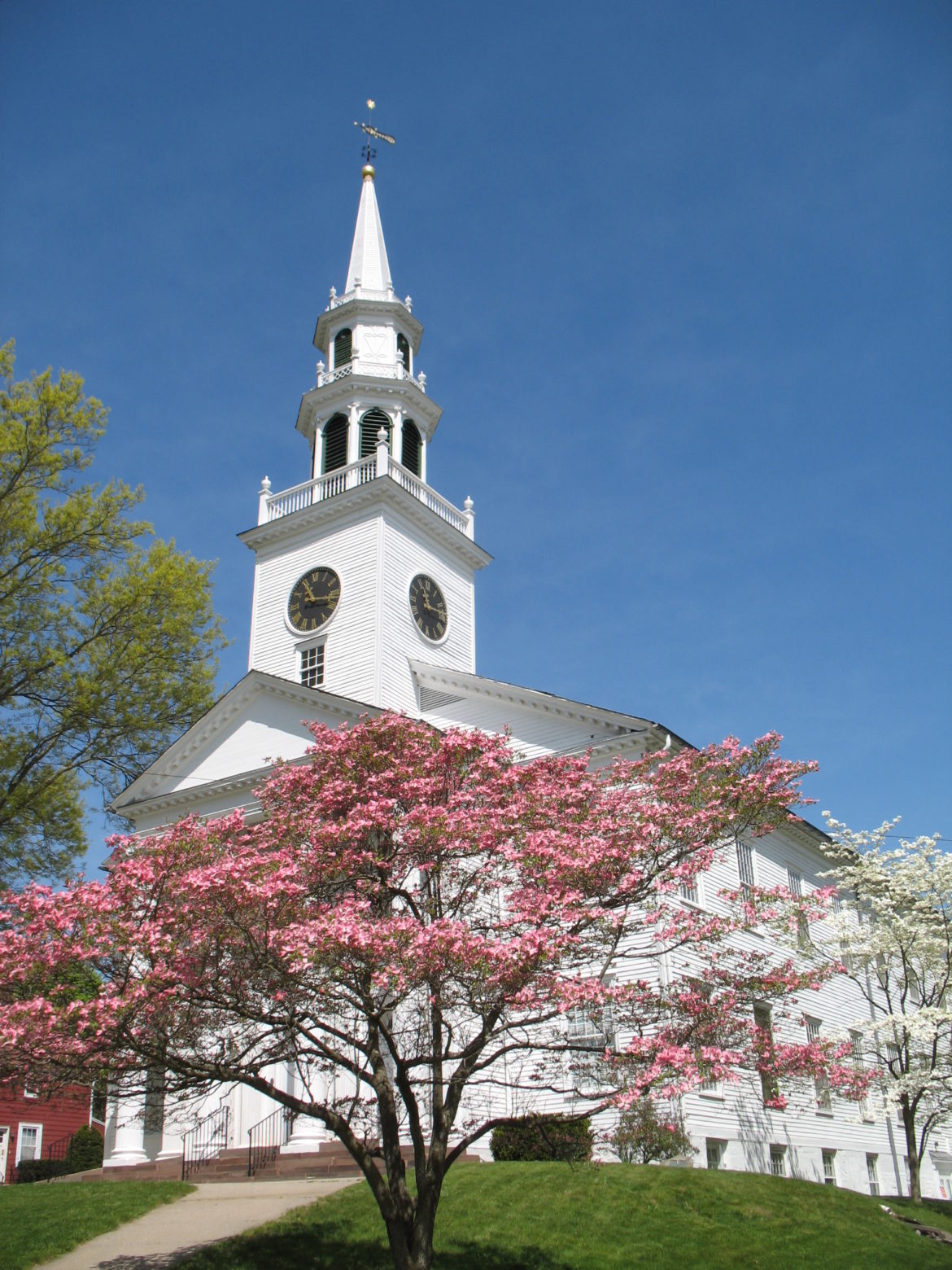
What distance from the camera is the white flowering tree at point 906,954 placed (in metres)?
24.4

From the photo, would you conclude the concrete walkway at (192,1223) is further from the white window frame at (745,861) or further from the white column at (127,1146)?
the white window frame at (745,861)

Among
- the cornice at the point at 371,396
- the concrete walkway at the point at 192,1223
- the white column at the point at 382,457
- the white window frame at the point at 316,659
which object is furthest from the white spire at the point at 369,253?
the concrete walkway at the point at 192,1223

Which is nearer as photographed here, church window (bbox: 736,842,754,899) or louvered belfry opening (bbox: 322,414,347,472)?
church window (bbox: 736,842,754,899)

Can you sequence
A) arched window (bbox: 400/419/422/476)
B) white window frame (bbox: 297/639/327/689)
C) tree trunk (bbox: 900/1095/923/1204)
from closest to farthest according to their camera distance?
1. tree trunk (bbox: 900/1095/923/1204)
2. white window frame (bbox: 297/639/327/689)
3. arched window (bbox: 400/419/422/476)

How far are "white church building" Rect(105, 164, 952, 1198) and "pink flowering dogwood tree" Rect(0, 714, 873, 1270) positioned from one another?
9.70 meters

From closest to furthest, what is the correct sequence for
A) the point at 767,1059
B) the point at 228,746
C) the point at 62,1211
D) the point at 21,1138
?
the point at 767,1059 < the point at 62,1211 < the point at 228,746 < the point at 21,1138

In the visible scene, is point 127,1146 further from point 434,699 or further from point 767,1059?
point 767,1059

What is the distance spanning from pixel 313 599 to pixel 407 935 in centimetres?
2015

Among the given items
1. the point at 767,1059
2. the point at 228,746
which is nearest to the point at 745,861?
the point at 228,746

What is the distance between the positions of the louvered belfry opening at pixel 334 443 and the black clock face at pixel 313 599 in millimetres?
3953

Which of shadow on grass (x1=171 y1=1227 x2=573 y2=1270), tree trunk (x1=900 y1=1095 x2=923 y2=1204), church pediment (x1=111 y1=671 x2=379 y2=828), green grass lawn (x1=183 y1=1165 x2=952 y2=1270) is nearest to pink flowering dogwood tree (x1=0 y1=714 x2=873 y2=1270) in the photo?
shadow on grass (x1=171 y1=1227 x2=573 y2=1270)

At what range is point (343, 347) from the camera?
117 ft

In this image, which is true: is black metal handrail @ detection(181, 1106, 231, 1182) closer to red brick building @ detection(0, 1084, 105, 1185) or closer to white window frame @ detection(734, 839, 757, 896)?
red brick building @ detection(0, 1084, 105, 1185)

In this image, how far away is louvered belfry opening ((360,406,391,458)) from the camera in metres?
32.9
